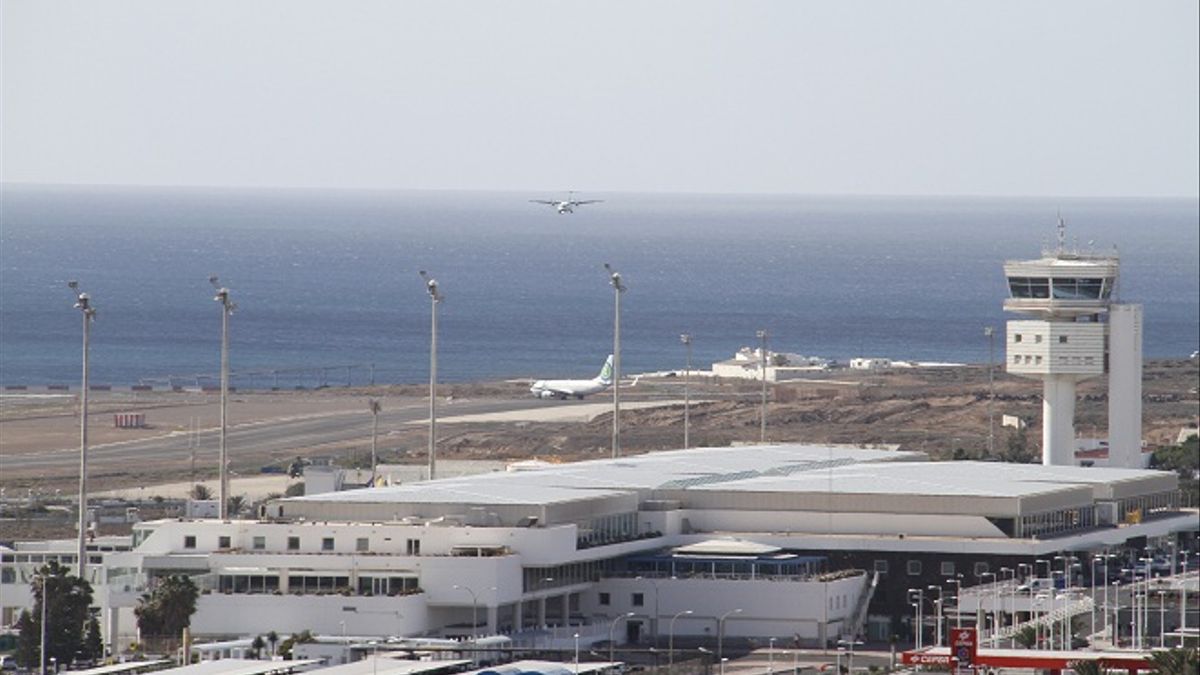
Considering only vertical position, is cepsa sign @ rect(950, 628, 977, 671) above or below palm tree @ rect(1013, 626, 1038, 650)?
above

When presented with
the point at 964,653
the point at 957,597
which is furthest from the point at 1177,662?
the point at 957,597

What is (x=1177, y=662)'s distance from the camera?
269 feet

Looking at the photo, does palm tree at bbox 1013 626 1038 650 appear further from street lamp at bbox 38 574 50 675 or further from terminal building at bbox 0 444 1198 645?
street lamp at bbox 38 574 50 675

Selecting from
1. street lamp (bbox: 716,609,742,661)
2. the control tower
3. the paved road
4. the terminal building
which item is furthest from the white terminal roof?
the paved road

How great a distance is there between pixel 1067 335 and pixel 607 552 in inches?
1764

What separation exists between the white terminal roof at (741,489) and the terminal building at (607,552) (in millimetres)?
107

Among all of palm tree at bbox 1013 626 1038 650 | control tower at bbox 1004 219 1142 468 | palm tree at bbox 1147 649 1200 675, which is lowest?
palm tree at bbox 1013 626 1038 650

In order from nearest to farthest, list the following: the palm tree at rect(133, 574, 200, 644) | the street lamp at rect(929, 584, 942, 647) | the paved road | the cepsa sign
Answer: the cepsa sign < the palm tree at rect(133, 574, 200, 644) < the street lamp at rect(929, 584, 942, 647) < the paved road

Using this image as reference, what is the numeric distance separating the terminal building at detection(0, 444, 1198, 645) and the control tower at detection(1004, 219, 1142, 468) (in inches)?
773

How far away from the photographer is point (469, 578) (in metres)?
107

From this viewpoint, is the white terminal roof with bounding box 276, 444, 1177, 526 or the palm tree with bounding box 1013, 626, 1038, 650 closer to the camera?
the palm tree with bounding box 1013, 626, 1038, 650

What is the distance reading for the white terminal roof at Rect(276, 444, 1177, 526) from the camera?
11425cm

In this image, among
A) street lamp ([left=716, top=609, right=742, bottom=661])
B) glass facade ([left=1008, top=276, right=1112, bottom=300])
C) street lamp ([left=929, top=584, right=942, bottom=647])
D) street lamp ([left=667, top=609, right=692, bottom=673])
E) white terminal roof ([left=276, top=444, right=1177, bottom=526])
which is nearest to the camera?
street lamp ([left=667, top=609, right=692, bottom=673])

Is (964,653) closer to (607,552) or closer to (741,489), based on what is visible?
(607,552)
